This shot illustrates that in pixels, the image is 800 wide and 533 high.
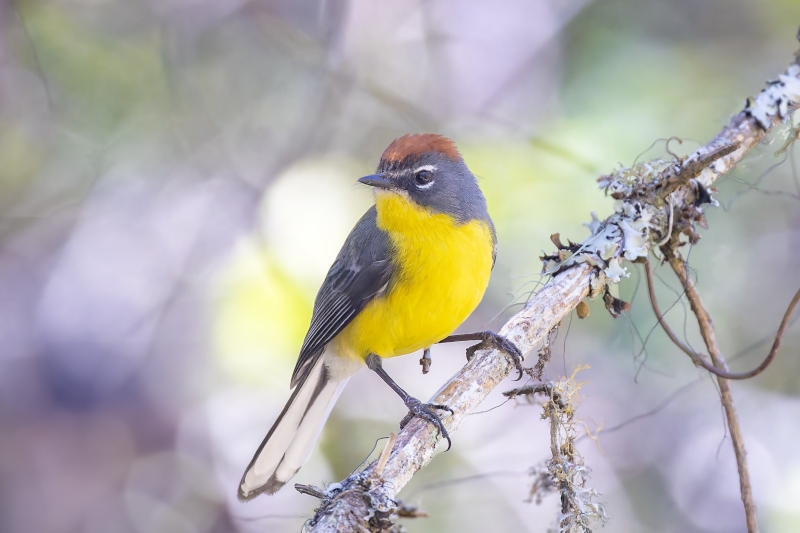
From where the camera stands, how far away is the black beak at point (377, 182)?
3.23 meters

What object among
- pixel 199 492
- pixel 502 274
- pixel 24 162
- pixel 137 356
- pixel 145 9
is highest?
pixel 145 9

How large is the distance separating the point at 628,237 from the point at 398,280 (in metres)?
1.04

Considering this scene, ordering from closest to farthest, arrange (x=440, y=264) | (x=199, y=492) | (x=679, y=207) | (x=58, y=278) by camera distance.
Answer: (x=679, y=207), (x=440, y=264), (x=199, y=492), (x=58, y=278)

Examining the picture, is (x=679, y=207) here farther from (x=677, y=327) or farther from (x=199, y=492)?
(x=199, y=492)

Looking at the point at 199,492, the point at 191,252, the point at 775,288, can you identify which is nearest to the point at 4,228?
the point at 191,252

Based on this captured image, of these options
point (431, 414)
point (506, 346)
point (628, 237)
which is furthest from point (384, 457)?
point (628, 237)

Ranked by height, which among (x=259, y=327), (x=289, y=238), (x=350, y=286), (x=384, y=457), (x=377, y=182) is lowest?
(x=384, y=457)

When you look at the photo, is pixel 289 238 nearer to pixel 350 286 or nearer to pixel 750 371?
pixel 350 286

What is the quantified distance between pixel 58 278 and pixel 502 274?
2.69 metres

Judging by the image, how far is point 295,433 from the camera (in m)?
3.48

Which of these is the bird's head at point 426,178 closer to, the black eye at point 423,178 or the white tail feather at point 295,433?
the black eye at point 423,178

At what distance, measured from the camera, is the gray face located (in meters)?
3.29

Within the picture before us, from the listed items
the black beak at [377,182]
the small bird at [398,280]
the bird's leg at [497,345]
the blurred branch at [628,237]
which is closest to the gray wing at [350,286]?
the small bird at [398,280]

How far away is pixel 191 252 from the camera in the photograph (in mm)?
4180
